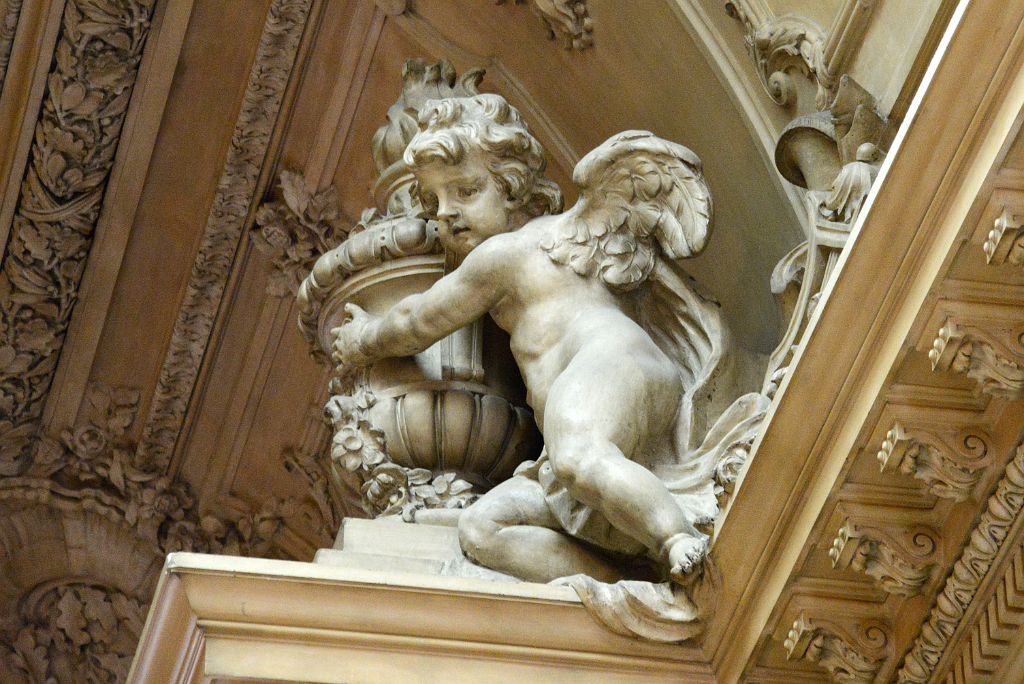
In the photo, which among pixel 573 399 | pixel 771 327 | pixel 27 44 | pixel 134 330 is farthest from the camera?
pixel 134 330

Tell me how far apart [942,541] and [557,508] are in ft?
2.32

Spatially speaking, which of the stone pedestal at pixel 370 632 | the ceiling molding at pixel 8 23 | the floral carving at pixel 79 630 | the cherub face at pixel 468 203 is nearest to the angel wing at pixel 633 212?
the cherub face at pixel 468 203

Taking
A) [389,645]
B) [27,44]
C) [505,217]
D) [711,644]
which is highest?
[27,44]

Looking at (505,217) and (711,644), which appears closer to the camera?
(711,644)

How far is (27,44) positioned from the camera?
5.49 m

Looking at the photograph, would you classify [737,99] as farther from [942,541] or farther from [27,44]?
[27,44]

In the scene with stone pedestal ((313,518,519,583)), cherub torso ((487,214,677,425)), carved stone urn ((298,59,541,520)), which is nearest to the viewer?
stone pedestal ((313,518,519,583))

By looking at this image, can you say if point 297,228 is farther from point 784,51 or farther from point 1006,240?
point 1006,240

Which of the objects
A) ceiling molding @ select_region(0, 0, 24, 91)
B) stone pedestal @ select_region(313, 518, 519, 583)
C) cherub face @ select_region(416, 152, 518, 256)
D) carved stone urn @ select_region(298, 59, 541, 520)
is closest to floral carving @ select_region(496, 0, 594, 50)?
carved stone urn @ select_region(298, 59, 541, 520)

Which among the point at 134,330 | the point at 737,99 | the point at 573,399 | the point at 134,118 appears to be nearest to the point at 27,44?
the point at 134,118

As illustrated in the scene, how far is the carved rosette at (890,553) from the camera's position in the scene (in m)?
2.58

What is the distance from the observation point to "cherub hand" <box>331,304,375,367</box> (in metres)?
3.60

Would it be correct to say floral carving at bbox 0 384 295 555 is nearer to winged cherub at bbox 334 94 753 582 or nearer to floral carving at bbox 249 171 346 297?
floral carving at bbox 249 171 346 297

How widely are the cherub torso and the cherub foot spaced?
0.47m
